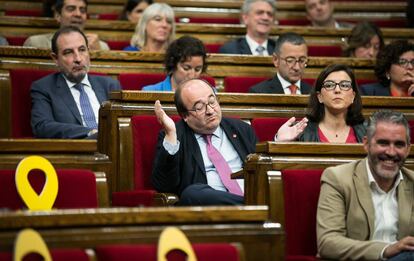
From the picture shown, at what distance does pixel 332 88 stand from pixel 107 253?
980 mm

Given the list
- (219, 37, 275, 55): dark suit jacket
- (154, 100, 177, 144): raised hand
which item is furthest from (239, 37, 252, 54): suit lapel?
(154, 100, 177, 144): raised hand

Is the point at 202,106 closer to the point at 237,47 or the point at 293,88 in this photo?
the point at 293,88

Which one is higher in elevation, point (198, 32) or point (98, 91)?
point (198, 32)

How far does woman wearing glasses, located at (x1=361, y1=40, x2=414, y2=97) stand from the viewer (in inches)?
104

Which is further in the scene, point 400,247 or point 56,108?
point 56,108

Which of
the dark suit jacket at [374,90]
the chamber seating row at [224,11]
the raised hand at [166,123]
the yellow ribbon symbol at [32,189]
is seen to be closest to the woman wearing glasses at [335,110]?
the raised hand at [166,123]

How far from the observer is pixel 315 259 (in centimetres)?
161

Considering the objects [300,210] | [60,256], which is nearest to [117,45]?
[300,210]

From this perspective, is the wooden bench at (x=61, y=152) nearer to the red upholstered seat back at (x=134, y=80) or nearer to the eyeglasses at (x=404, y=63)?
the red upholstered seat back at (x=134, y=80)

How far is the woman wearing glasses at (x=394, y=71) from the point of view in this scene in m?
2.63

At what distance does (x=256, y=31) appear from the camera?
3.02 meters

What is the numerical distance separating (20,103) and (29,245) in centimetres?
128

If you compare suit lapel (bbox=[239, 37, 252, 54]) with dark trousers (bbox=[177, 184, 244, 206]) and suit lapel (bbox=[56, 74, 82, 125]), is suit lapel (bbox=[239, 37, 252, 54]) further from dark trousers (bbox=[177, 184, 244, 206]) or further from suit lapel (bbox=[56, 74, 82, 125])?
dark trousers (bbox=[177, 184, 244, 206])

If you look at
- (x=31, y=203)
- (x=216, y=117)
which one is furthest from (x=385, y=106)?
(x=31, y=203)
